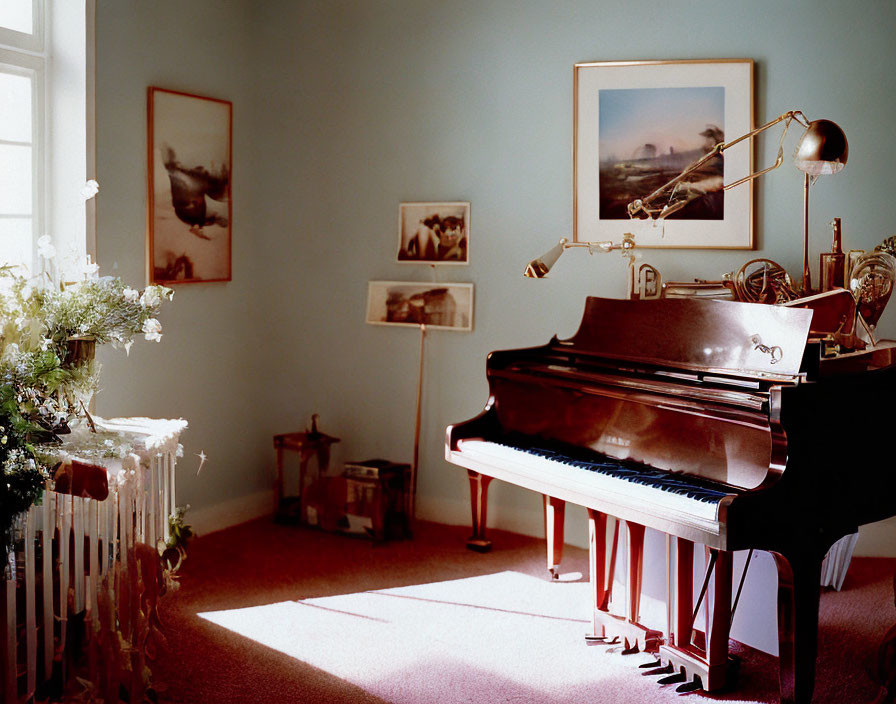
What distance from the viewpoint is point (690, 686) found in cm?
330

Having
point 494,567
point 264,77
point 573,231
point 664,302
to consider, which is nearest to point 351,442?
point 494,567

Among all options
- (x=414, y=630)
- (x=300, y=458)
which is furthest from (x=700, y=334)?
(x=300, y=458)

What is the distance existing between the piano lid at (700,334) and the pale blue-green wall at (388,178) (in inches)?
39.8

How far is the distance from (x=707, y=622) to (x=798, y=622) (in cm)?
45

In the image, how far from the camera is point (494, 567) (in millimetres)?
4578

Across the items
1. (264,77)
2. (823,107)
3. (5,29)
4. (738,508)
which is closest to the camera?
(738,508)

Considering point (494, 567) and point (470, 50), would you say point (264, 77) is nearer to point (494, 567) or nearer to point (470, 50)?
point (470, 50)

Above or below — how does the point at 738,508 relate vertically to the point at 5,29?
below

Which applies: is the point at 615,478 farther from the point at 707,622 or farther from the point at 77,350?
the point at 77,350

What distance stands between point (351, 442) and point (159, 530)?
2.17 m

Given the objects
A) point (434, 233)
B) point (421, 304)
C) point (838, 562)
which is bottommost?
point (838, 562)

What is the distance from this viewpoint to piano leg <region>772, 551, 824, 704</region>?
113 inches

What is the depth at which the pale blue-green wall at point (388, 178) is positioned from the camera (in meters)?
4.41

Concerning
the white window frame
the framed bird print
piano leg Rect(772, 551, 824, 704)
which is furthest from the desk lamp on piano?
the white window frame
